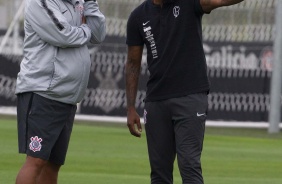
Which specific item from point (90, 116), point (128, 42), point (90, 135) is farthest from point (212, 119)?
point (128, 42)

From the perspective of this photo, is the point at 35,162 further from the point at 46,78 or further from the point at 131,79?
the point at 131,79

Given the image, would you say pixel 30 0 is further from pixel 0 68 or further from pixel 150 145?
pixel 0 68

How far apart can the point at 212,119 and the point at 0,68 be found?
5.36 meters

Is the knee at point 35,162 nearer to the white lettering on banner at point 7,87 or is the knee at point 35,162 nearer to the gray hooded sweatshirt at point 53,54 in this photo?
the gray hooded sweatshirt at point 53,54

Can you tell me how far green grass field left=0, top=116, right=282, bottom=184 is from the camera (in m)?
13.1

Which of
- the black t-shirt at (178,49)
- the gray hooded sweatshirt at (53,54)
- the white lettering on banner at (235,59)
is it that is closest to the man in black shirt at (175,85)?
the black t-shirt at (178,49)

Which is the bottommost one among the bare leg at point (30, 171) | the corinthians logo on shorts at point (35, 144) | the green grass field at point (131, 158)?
the green grass field at point (131, 158)

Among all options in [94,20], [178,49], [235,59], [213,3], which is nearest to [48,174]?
[94,20]

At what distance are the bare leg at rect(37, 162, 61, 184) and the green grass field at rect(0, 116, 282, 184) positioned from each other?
10.1 ft

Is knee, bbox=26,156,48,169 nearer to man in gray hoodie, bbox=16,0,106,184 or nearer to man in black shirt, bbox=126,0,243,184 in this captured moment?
man in gray hoodie, bbox=16,0,106,184

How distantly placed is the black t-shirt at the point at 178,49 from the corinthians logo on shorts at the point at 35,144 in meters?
1.04

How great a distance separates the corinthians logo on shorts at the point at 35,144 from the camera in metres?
8.55

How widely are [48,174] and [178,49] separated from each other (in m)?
1.60

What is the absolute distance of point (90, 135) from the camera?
791 inches
